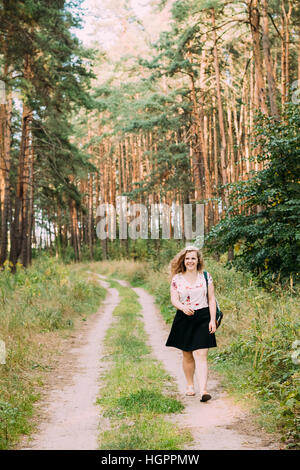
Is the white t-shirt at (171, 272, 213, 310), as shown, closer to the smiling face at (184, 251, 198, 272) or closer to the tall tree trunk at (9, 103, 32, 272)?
the smiling face at (184, 251, 198, 272)

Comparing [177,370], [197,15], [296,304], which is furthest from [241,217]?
[197,15]

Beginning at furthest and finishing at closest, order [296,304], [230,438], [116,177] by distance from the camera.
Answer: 1. [116,177]
2. [296,304]
3. [230,438]

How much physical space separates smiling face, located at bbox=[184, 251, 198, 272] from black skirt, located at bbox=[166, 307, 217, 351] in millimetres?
520

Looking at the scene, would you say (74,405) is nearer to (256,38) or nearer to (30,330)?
(30,330)

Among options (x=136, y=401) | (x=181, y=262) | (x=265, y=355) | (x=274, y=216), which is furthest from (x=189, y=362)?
(x=274, y=216)

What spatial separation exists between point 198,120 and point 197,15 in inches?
211

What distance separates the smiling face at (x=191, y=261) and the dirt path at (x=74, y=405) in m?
1.99

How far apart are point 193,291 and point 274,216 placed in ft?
13.7

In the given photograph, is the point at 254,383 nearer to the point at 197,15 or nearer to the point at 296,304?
the point at 296,304

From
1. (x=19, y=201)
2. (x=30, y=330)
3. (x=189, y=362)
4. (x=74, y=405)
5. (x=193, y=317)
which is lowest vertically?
(x=74, y=405)

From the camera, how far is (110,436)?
4.30m

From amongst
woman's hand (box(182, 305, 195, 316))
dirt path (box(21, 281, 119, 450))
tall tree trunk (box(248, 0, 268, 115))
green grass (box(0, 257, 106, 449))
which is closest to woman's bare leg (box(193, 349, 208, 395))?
woman's hand (box(182, 305, 195, 316))

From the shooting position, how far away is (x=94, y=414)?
17.1 ft

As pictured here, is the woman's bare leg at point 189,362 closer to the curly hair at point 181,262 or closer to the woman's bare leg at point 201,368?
the woman's bare leg at point 201,368
